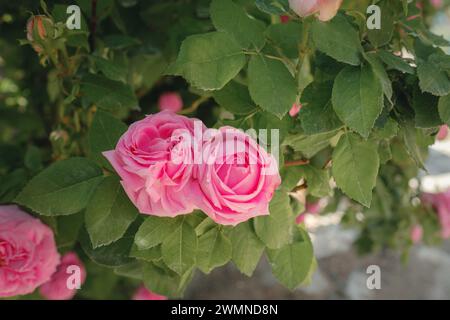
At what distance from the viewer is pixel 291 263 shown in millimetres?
794

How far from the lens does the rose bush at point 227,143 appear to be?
0.60 m

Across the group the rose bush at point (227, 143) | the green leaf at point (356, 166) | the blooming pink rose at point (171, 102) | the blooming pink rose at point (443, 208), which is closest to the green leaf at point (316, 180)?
the rose bush at point (227, 143)

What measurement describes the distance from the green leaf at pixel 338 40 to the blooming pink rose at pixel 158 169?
6.8 inches

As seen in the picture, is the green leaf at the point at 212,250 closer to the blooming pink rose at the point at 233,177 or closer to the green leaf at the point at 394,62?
the blooming pink rose at the point at 233,177

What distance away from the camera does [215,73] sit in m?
0.64

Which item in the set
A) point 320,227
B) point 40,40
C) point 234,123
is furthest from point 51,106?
point 320,227

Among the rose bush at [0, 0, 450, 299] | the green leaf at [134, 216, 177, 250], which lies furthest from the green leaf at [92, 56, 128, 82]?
the green leaf at [134, 216, 177, 250]

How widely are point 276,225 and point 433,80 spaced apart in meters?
0.26

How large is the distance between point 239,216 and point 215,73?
17cm

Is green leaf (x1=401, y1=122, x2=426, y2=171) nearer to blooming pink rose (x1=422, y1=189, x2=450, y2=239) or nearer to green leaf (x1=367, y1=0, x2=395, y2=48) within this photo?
green leaf (x1=367, y1=0, x2=395, y2=48)

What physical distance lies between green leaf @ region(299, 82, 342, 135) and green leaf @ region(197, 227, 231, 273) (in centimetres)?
18

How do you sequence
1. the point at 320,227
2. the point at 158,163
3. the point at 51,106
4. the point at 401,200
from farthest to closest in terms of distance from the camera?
the point at 320,227, the point at 401,200, the point at 51,106, the point at 158,163

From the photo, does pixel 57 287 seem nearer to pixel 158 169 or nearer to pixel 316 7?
pixel 158 169
